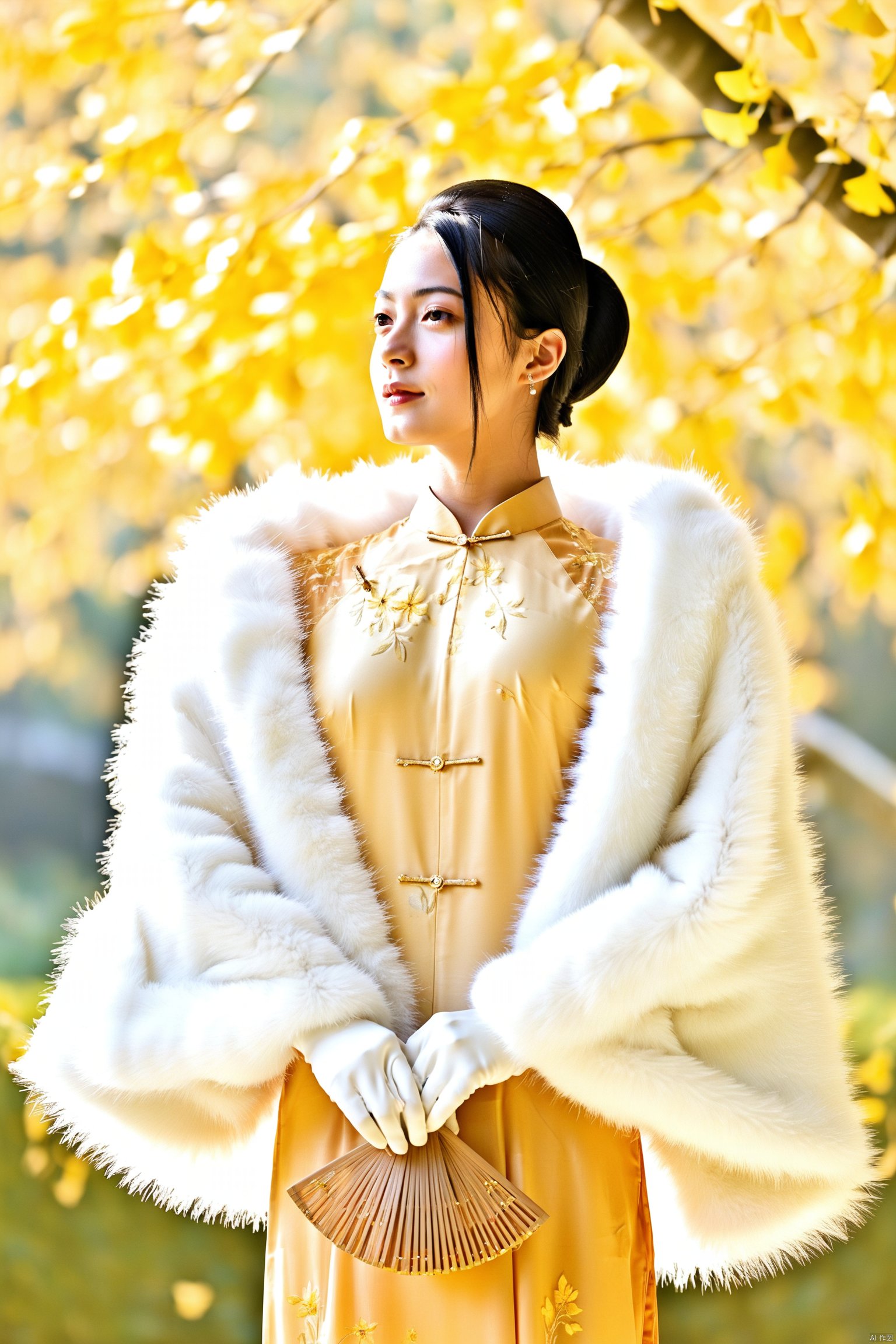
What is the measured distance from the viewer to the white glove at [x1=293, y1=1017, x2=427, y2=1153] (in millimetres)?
1039

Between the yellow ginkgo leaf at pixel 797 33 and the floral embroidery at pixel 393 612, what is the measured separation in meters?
0.80

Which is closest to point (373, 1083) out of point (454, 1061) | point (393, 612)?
point (454, 1061)

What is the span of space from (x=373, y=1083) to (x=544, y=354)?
68 centimetres

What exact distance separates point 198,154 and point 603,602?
2413 millimetres

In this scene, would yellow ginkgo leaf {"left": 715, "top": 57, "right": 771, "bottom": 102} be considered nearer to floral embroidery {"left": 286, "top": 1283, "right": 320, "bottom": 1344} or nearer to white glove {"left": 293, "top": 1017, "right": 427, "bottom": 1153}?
white glove {"left": 293, "top": 1017, "right": 427, "bottom": 1153}

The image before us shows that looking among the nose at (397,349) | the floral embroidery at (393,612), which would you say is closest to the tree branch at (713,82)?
the nose at (397,349)

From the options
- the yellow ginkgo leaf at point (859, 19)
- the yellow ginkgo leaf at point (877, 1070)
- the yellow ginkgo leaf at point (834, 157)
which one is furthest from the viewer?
the yellow ginkgo leaf at point (877, 1070)

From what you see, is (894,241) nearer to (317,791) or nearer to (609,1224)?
(317,791)

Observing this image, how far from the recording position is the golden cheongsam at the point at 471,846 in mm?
1101

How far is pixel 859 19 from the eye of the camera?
4.71 feet

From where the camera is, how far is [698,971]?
1.09 m

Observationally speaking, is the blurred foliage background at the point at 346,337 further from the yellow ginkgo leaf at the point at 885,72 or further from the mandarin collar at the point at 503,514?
the mandarin collar at the point at 503,514

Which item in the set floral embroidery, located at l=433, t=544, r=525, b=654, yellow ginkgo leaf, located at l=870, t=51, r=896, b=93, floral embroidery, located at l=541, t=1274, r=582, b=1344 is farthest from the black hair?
floral embroidery, located at l=541, t=1274, r=582, b=1344

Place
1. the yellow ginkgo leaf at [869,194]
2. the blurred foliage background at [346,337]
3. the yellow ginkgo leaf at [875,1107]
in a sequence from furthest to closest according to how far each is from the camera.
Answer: the yellow ginkgo leaf at [875,1107]
the blurred foliage background at [346,337]
the yellow ginkgo leaf at [869,194]
